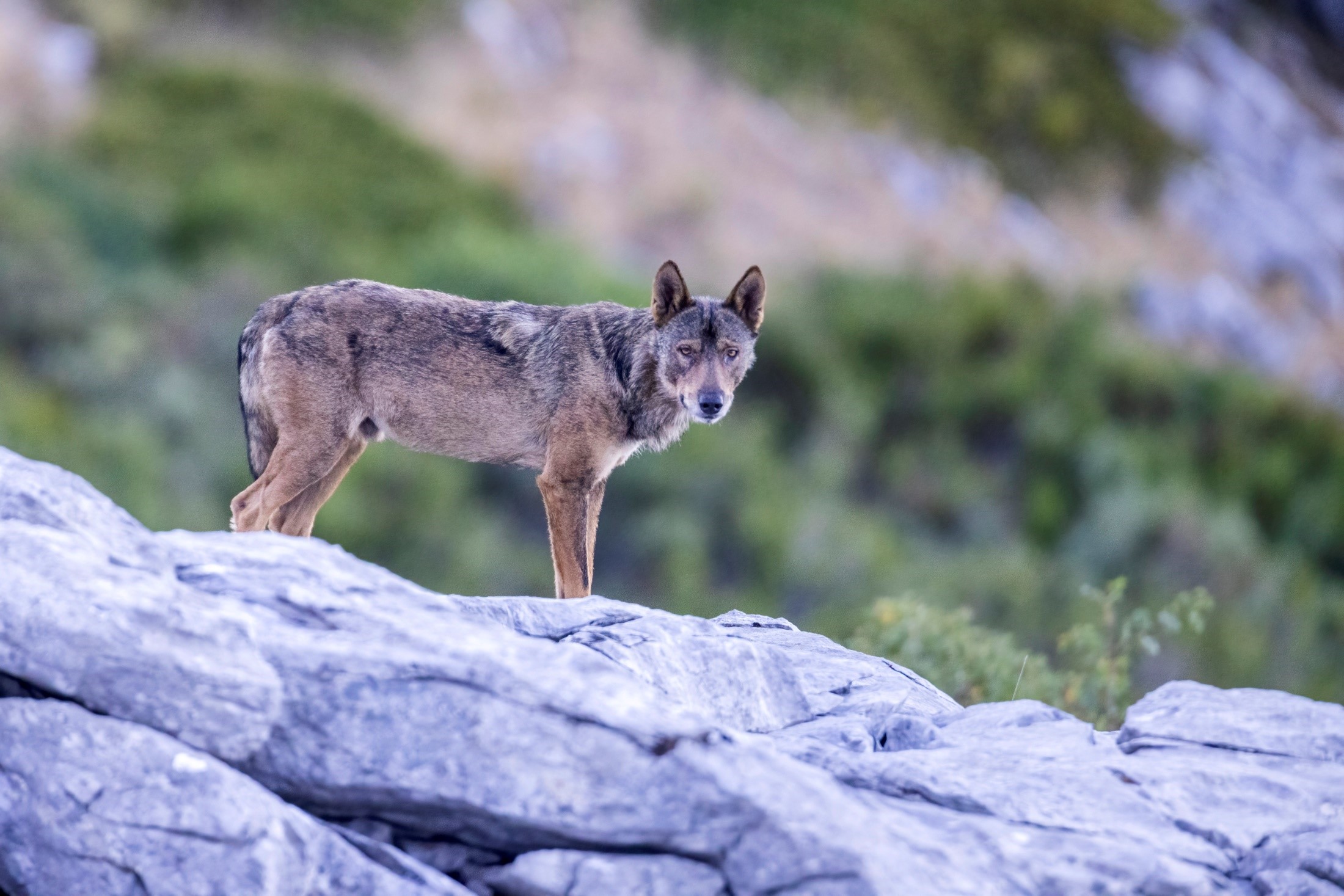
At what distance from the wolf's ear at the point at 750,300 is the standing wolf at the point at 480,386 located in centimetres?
1

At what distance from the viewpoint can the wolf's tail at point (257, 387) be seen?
7840mm

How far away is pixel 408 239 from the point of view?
1185 inches

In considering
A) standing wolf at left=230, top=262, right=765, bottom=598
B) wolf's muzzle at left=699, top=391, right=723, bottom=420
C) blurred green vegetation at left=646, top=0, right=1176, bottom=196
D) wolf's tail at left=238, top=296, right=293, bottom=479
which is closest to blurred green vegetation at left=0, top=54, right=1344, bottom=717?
standing wolf at left=230, top=262, right=765, bottom=598

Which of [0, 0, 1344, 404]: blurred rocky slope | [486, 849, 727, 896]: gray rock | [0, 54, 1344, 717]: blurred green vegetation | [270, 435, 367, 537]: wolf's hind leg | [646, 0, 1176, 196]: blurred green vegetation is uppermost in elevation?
[646, 0, 1176, 196]: blurred green vegetation

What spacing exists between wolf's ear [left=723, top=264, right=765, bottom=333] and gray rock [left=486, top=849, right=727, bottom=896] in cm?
393

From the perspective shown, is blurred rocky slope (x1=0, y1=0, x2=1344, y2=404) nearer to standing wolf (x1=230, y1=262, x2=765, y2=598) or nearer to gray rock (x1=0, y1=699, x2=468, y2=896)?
standing wolf (x1=230, y1=262, x2=765, y2=598)

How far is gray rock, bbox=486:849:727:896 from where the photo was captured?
474 cm

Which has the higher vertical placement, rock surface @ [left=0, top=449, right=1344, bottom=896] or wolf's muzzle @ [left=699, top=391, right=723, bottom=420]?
wolf's muzzle @ [left=699, top=391, right=723, bottom=420]

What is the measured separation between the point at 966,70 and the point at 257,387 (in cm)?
3616

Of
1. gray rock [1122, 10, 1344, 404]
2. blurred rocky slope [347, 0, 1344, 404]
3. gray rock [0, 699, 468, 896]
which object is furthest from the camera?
gray rock [1122, 10, 1344, 404]

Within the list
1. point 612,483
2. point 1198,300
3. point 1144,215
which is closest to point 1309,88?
point 1144,215

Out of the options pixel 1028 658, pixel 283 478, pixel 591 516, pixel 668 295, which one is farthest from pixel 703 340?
pixel 1028 658

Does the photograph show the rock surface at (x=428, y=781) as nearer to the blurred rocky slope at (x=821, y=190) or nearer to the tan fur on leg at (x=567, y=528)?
the tan fur on leg at (x=567, y=528)

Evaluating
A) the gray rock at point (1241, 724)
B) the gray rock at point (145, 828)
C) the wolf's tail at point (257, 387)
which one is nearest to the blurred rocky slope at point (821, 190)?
the wolf's tail at point (257, 387)
